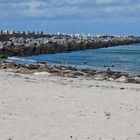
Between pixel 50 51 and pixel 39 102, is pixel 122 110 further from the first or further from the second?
pixel 50 51

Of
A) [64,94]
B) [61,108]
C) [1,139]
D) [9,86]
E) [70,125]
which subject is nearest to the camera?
[1,139]

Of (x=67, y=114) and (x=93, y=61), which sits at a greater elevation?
(x=67, y=114)

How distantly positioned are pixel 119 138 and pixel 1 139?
1815 mm

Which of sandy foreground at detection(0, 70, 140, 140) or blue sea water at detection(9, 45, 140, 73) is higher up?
sandy foreground at detection(0, 70, 140, 140)

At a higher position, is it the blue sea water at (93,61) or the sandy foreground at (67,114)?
the sandy foreground at (67,114)

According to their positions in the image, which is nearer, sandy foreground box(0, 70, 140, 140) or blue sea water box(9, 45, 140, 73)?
sandy foreground box(0, 70, 140, 140)

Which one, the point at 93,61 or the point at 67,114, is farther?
the point at 93,61

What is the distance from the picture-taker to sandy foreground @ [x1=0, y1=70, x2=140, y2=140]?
805cm

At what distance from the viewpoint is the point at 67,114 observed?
Result: 9.84 meters

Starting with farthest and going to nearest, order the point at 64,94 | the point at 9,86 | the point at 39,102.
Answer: the point at 9,86
the point at 64,94
the point at 39,102

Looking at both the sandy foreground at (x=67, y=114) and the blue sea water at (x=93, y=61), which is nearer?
the sandy foreground at (x=67, y=114)

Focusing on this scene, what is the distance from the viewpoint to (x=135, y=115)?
389 inches

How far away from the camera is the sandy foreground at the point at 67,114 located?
317 inches

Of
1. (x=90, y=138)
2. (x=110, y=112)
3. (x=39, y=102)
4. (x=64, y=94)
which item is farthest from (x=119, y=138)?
(x=64, y=94)
